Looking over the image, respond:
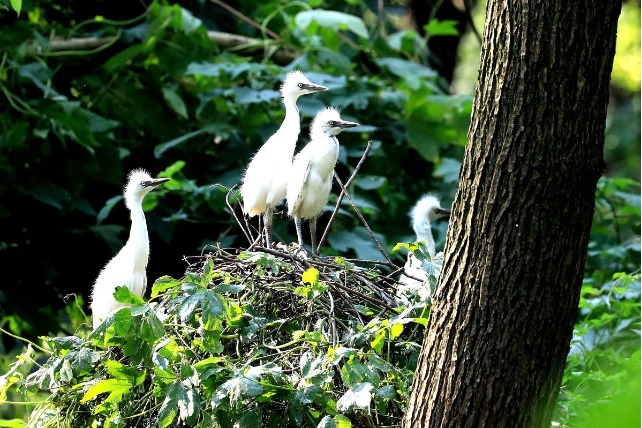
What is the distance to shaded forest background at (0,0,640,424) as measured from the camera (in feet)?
18.9

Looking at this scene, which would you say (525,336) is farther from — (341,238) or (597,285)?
(597,285)

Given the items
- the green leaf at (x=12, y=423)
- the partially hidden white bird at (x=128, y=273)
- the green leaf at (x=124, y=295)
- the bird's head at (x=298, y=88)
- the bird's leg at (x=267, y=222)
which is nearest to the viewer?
the green leaf at (x=124, y=295)

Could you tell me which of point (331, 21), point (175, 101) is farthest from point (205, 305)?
point (331, 21)

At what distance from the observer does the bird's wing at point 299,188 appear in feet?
13.3

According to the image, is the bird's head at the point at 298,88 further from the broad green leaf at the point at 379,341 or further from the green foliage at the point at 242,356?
the broad green leaf at the point at 379,341

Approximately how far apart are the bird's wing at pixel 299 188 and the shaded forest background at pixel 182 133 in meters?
1.18

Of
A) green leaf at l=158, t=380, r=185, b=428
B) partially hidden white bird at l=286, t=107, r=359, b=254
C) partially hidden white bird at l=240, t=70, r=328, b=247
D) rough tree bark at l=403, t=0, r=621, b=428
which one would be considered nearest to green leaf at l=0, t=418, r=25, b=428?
green leaf at l=158, t=380, r=185, b=428

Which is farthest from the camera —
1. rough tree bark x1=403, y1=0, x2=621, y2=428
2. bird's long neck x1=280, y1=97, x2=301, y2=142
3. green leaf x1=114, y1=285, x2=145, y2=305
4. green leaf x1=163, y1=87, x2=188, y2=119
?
green leaf x1=163, y1=87, x2=188, y2=119

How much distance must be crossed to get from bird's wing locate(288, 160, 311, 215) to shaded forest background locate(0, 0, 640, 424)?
1180 millimetres

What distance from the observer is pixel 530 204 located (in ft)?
7.43

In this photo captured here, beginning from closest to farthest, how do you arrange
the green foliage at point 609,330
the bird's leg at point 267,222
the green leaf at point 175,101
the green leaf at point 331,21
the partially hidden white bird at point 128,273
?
the green foliage at point 609,330
the partially hidden white bird at point 128,273
the bird's leg at point 267,222
the green leaf at point 175,101
the green leaf at point 331,21

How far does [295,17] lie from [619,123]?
795cm

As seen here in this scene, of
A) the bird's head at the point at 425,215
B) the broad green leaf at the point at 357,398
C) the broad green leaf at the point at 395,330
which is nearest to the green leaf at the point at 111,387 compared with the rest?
the broad green leaf at the point at 357,398

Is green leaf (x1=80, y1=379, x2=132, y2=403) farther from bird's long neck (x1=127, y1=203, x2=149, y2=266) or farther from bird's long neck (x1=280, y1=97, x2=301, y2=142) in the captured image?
bird's long neck (x1=280, y1=97, x2=301, y2=142)
